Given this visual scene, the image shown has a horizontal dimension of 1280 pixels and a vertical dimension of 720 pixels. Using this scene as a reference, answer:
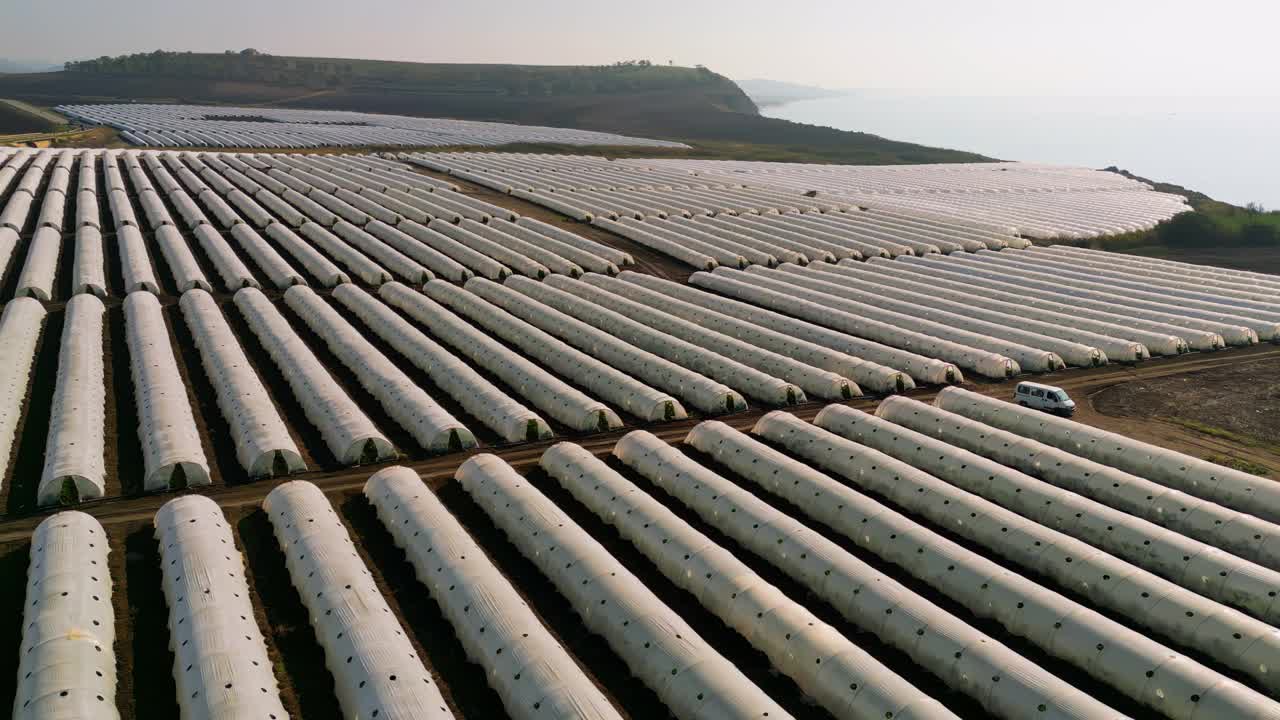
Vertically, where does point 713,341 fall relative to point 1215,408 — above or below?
above

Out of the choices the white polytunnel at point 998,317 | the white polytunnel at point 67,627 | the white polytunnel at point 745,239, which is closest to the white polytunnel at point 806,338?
the white polytunnel at point 998,317

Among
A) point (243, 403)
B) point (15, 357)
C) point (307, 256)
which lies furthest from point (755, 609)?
point (307, 256)

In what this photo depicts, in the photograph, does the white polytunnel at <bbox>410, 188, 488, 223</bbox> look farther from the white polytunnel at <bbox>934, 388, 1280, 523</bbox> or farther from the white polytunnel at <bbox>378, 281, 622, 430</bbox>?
the white polytunnel at <bbox>934, 388, 1280, 523</bbox>

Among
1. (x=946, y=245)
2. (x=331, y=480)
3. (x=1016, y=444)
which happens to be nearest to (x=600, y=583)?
(x=331, y=480)

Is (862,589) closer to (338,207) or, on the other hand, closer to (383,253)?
(383,253)

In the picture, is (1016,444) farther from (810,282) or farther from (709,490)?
(810,282)

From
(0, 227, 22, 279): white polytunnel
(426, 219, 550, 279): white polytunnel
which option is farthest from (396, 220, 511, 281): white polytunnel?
(0, 227, 22, 279): white polytunnel
